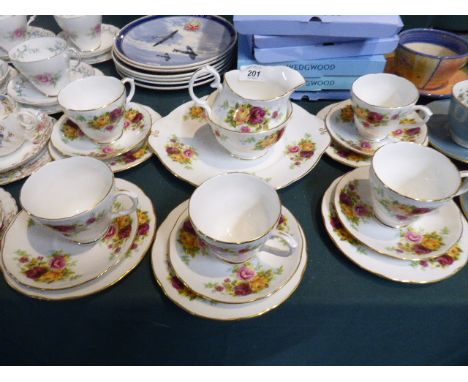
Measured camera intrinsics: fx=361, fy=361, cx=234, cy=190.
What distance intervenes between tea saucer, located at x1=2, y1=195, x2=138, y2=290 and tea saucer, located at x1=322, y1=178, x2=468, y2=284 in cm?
37

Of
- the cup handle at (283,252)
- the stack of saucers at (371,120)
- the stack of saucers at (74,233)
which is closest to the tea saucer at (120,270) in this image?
the stack of saucers at (74,233)

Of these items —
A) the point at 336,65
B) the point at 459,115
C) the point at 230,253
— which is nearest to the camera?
the point at 230,253

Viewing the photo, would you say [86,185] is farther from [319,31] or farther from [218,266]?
[319,31]

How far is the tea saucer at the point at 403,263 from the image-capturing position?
59 cm

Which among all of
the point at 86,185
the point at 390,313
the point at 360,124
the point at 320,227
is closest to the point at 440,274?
the point at 390,313

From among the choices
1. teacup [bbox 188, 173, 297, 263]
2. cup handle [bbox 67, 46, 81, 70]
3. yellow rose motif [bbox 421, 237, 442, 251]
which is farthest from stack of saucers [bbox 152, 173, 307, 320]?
cup handle [bbox 67, 46, 81, 70]

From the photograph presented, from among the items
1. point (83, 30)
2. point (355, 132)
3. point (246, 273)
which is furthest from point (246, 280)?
point (83, 30)

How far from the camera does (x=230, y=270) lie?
600mm

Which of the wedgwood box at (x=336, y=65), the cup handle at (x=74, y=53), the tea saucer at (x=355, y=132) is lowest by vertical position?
the tea saucer at (x=355, y=132)

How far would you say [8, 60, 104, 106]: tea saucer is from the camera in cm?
91

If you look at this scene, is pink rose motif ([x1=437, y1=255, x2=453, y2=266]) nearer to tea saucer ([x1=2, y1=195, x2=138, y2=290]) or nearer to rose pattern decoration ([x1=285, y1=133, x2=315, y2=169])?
rose pattern decoration ([x1=285, y1=133, x2=315, y2=169])

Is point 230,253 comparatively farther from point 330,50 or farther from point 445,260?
point 330,50

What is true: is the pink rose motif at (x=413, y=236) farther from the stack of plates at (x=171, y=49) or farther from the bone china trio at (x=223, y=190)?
the stack of plates at (x=171, y=49)

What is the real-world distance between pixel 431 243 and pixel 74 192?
0.67 metres
